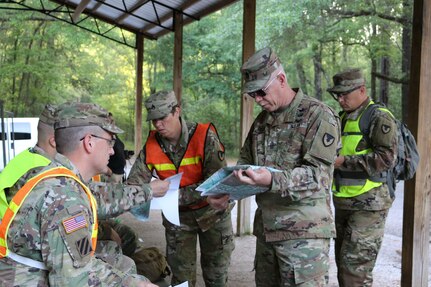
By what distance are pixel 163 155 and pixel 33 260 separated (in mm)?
1613

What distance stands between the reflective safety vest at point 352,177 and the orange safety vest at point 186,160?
1003mm

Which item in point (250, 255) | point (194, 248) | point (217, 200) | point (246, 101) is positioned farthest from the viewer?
point (246, 101)

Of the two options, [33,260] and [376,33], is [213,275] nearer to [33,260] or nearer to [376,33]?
[33,260]

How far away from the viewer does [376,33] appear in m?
16.5

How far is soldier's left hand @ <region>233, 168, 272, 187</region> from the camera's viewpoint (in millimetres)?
2027

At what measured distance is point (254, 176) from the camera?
2.02m

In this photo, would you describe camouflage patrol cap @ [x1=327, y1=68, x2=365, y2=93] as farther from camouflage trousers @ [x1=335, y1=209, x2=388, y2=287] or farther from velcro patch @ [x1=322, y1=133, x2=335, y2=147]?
velcro patch @ [x1=322, y1=133, x2=335, y2=147]

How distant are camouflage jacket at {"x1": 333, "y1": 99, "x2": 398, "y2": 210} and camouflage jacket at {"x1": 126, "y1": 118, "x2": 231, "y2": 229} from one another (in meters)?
0.90

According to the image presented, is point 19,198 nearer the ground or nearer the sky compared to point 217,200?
nearer the sky

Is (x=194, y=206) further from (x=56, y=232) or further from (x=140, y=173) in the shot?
(x=56, y=232)

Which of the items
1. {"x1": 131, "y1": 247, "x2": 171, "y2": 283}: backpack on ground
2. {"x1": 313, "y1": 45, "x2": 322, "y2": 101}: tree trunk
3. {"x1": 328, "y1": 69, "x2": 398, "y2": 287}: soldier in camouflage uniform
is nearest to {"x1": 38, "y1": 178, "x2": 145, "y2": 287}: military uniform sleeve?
{"x1": 328, "y1": 69, "x2": 398, "y2": 287}: soldier in camouflage uniform

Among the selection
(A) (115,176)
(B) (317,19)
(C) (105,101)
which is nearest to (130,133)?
(C) (105,101)

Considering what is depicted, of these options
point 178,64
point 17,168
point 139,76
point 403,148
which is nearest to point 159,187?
point 17,168

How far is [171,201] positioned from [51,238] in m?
1.37
